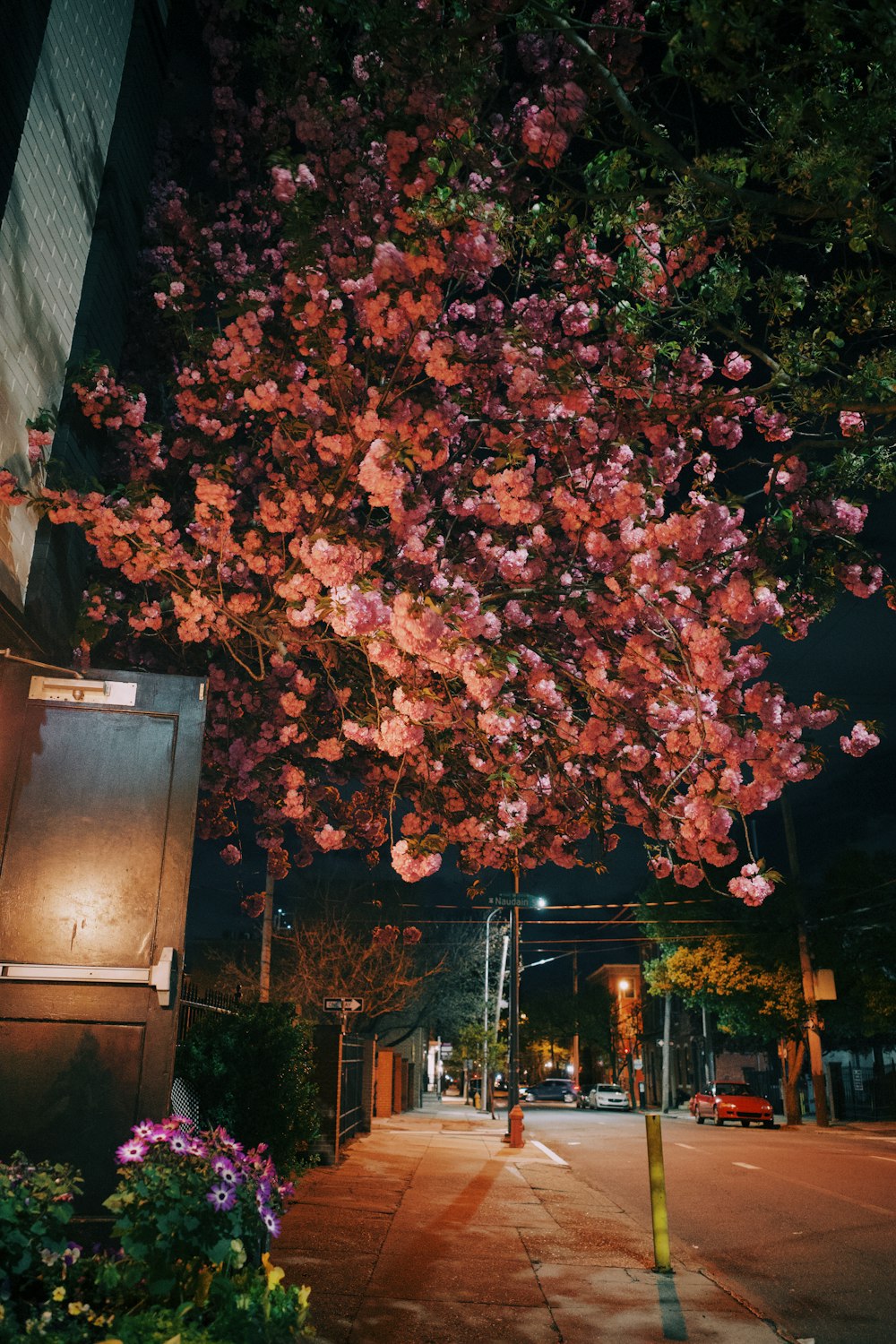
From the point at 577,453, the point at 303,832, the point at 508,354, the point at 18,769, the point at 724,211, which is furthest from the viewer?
the point at 303,832

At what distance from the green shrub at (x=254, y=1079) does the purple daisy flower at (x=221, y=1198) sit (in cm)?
592

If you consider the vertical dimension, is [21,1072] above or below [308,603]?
below

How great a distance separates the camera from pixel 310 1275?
21.9 feet

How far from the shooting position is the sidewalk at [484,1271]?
5691mm

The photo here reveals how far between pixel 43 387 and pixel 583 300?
4.75 m

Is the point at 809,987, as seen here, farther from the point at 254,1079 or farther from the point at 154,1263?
the point at 154,1263

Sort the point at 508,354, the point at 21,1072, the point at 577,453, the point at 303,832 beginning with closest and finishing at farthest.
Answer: the point at 21,1072 → the point at 508,354 → the point at 577,453 → the point at 303,832

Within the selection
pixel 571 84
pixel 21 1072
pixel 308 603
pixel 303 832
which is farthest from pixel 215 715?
pixel 571 84

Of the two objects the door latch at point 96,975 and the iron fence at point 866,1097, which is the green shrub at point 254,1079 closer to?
the door latch at point 96,975

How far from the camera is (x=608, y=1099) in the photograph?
162ft

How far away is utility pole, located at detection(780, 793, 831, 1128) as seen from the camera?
3180cm

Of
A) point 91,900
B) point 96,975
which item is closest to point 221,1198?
point 96,975

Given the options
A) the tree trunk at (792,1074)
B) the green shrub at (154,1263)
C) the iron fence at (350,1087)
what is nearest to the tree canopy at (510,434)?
the green shrub at (154,1263)

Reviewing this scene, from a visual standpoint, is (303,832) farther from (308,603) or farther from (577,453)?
(577,453)
